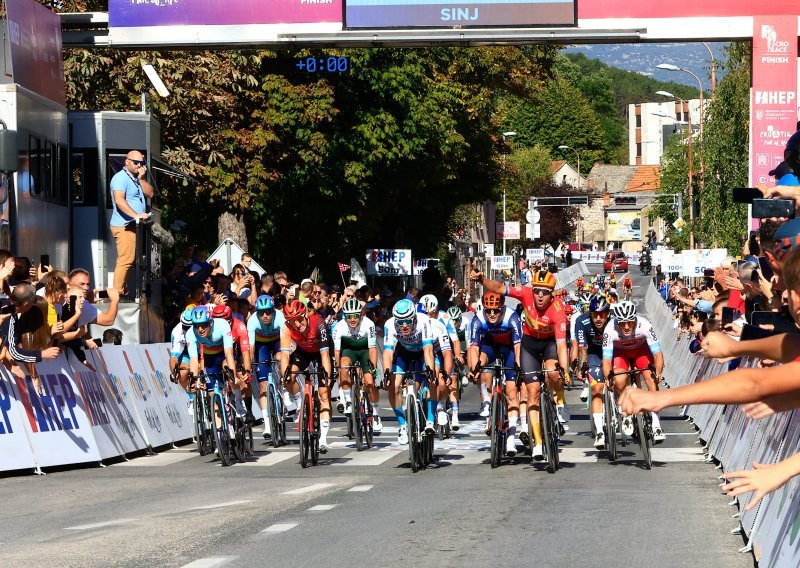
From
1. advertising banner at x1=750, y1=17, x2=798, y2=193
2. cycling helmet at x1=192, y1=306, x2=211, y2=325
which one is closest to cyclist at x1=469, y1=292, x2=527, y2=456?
cycling helmet at x1=192, y1=306, x2=211, y2=325

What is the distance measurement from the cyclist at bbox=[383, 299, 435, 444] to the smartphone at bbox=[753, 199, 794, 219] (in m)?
7.31

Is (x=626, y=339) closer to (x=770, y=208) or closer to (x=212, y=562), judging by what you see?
(x=770, y=208)

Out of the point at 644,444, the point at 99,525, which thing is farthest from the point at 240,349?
the point at 99,525

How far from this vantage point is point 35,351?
15750mm

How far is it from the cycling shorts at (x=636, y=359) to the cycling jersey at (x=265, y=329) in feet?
14.3

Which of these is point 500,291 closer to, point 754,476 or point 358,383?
point 358,383

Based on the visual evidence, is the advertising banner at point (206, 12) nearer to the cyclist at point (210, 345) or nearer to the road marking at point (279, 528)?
the cyclist at point (210, 345)

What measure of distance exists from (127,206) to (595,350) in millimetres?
7100

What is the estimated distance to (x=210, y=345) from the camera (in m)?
17.5

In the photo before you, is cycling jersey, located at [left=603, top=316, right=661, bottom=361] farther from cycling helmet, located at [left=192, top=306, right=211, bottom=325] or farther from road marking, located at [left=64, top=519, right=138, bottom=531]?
road marking, located at [left=64, top=519, right=138, bottom=531]

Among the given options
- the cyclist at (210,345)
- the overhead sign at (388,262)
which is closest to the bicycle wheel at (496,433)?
the cyclist at (210,345)

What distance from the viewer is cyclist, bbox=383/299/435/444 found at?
16453 mm

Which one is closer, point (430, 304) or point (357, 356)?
point (357, 356)

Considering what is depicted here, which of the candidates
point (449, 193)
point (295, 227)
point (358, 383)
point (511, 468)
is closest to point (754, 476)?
point (511, 468)
